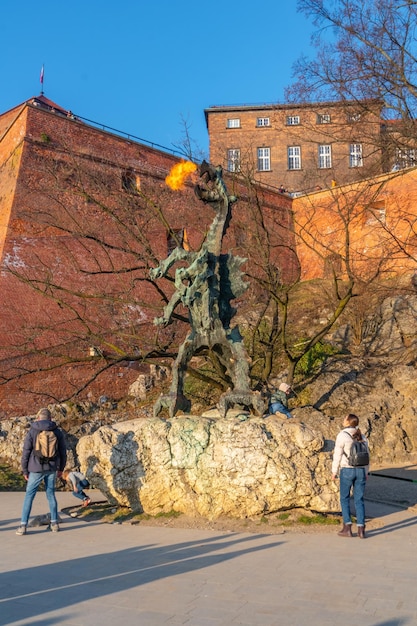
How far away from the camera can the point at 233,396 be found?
8.88 m

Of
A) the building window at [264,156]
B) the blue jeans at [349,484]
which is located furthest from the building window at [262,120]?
the blue jeans at [349,484]

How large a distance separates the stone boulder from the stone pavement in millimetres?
549

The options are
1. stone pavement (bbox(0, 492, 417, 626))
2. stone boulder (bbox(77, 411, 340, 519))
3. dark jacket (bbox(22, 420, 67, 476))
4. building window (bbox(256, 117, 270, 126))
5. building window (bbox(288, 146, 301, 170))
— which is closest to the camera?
stone pavement (bbox(0, 492, 417, 626))

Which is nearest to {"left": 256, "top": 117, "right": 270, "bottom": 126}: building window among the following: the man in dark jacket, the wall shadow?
the man in dark jacket

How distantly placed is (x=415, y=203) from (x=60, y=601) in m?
28.1

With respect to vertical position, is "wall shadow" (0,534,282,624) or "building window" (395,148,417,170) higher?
"building window" (395,148,417,170)

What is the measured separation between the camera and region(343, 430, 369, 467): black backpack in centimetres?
726

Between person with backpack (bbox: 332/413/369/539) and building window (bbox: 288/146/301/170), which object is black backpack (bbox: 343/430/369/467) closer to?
person with backpack (bbox: 332/413/369/539)

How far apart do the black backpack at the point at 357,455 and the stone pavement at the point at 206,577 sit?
856 millimetres

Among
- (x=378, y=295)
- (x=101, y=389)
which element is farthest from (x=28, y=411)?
(x=378, y=295)

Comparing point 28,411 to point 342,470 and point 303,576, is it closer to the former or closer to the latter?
point 342,470

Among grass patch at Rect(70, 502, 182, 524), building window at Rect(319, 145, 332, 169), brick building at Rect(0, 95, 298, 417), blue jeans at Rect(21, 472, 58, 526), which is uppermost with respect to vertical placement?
building window at Rect(319, 145, 332, 169)

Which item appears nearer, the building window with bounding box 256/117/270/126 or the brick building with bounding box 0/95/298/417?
the brick building with bounding box 0/95/298/417

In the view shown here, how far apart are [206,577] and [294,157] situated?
43.2 m
